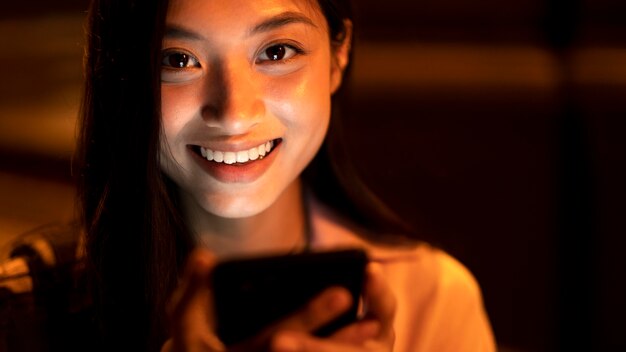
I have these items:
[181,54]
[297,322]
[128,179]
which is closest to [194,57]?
[181,54]

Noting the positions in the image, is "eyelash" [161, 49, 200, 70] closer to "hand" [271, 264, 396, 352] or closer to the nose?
the nose

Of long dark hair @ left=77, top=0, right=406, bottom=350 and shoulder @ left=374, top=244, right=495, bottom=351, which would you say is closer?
long dark hair @ left=77, top=0, right=406, bottom=350

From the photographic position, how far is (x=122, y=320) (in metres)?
0.68

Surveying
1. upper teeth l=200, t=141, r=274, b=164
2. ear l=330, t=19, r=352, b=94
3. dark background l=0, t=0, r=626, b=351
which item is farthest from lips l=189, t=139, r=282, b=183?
dark background l=0, t=0, r=626, b=351

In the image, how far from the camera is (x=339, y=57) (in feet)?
2.34

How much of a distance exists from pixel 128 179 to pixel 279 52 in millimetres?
158

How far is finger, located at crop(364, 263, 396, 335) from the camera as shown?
0.51m

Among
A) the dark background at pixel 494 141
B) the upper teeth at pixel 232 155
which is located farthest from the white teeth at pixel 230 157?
the dark background at pixel 494 141

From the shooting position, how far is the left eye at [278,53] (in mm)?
623

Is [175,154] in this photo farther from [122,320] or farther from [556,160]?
[556,160]

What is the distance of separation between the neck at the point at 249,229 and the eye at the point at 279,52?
0.14 meters

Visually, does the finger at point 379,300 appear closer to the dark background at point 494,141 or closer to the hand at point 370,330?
the hand at point 370,330

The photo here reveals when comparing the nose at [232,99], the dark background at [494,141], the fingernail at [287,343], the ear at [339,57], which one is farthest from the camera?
the dark background at [494,141]

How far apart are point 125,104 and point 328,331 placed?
0.24m
